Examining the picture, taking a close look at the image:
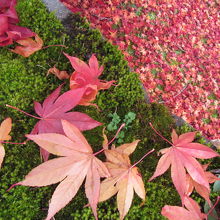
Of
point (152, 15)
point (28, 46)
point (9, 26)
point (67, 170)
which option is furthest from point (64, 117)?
point (152, 15)

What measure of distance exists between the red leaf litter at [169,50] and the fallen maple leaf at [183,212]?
2.12 m

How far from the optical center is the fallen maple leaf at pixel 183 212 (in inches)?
48.3

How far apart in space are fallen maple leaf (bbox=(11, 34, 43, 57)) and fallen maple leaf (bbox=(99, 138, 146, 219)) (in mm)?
980

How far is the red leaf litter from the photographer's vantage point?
3.47 meters

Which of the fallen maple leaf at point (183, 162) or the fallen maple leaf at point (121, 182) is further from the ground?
the fallen maple leaf at point (183, 162)

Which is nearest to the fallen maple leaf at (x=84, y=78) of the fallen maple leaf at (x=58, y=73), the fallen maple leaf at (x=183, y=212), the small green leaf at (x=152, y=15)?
the fallen maple leaf at (x=58, y=73)

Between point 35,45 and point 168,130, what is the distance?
3.94 ft

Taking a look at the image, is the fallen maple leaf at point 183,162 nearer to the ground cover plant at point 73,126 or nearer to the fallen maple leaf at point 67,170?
the ground cover plant at point 73,126

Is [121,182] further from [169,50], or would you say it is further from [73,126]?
[169,50]

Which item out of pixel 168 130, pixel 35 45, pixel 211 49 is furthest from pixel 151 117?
pixel 211 49

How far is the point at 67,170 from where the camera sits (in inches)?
40.8

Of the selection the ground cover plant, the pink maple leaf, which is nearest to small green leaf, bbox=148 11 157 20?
the ground cover plant

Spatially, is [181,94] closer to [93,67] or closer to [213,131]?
[213,131]

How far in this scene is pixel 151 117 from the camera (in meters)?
1.86
